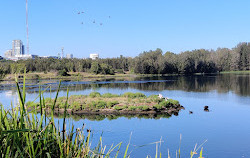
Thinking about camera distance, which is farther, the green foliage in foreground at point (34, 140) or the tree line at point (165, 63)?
the tree line at point (165, 63)

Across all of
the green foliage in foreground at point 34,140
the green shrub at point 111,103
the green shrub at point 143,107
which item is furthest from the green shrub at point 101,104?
the green foliage in foreground at point 34,140

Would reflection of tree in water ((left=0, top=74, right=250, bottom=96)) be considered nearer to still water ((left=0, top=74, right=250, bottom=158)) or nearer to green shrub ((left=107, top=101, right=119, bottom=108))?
green shrub ((left=107, top=101, right=119, bottom=108))

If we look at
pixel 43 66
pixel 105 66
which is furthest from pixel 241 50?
pixel 43 66

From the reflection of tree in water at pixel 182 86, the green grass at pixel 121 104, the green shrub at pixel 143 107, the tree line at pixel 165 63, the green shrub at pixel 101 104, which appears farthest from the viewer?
the tree line at pixel 165 63

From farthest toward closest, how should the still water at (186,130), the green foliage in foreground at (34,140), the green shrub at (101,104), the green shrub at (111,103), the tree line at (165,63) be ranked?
the tree line at (165,63) < the green shrub at (111,103) < the green shrub at (101,104) < the still water at (186,130) < the green foliage in foreground at (34,140)

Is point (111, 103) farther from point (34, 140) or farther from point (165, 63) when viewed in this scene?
point (165, 63)

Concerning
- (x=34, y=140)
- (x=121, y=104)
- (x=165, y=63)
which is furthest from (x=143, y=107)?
(x=165, y=63)

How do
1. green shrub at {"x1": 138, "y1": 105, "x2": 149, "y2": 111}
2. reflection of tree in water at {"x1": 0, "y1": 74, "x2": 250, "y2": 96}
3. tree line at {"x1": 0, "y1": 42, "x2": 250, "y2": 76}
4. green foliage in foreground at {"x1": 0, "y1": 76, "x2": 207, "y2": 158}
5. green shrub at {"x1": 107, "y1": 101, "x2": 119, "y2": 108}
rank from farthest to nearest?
1. tree line at {"x1": 0, "y1": 42, "x2": 250, "y2": 76}
2. reflection of tree in water at {"x1": 0, "y1": 74, "x2": 250, "y2": 96}
3. green shrub at {"x1": 107, "y1": 101, "x2": 119, "y2": 108}
4. green shrub at {"x1": 138, "y1": 105, "x2": 149, "y2": 111}
5. green foliage in foreground at {"x1": 0, "y1": 76, "x2": 207, "y2": 158}

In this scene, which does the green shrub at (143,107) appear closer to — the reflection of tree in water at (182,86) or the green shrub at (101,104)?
the green shrub at (101,104)

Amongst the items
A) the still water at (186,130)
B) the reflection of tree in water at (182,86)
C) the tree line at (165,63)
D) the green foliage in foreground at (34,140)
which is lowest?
the still water at (186,130)

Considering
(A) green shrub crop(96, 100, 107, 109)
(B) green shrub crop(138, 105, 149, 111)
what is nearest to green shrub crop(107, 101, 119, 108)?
(A) green shrub crop(96, 100, 107, 109)

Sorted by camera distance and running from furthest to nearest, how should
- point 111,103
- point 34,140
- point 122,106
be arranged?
point 111,103, point 122,106, point 34,140

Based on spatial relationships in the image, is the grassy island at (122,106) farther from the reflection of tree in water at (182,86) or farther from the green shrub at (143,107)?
the reflection of tree in water at (182,86)

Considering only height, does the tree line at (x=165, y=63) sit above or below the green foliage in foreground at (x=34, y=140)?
above
